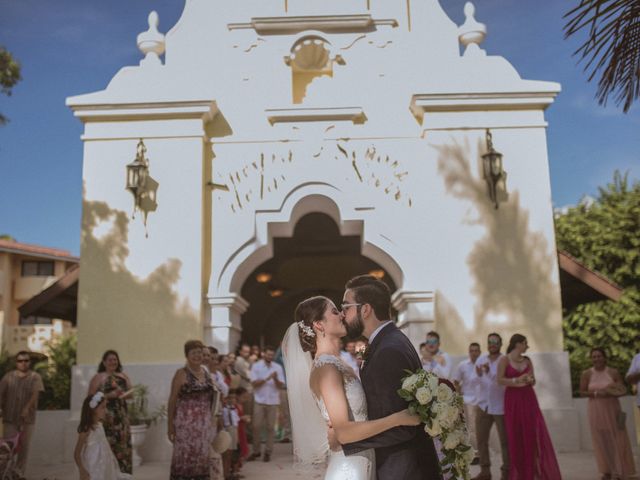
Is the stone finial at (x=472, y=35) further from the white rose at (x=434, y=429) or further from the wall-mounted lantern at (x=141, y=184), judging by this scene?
the white rose at (x=434, y=429)

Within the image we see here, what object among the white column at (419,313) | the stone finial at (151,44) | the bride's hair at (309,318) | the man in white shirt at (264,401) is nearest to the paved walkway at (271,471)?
the man in white shirt at (264,401)

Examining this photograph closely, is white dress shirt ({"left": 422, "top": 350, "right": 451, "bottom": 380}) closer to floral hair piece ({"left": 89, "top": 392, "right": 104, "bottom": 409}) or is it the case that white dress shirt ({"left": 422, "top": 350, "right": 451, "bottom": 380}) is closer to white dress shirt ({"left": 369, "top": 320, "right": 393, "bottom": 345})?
floral hair piece ({"left": 89, "top": 392, "right": 104, "bottom": 409})

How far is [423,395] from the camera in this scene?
3215 millimetres

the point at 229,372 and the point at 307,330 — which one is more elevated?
the point at 307,330

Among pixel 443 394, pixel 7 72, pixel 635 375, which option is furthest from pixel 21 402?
pixel 635 375

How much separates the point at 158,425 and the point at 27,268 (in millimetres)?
25613

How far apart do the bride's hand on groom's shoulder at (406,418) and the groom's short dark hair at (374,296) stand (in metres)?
0.52

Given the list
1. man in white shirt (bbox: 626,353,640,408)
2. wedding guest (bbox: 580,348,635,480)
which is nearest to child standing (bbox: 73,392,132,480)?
wedding guest (bbox: 580,348,635,480)

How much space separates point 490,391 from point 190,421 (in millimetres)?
3647

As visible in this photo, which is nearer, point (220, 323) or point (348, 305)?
point (348, 305)

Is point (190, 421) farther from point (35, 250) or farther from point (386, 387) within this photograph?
point (35, 250)

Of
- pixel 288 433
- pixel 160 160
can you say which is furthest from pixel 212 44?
pixel 288 433

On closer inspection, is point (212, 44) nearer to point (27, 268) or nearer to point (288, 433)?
point (288, 433)

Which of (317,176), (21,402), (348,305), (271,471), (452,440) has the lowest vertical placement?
(271,471)
